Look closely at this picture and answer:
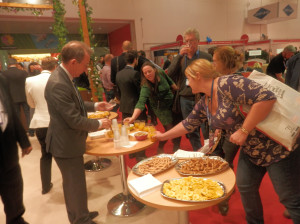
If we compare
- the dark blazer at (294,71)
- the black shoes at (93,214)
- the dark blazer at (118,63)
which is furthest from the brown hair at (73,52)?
the dark blazer at (294,71)

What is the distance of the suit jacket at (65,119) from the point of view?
1.73m

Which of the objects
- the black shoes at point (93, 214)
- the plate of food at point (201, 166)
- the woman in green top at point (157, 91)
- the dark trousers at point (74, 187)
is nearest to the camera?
the plate of food at point (201, 166)

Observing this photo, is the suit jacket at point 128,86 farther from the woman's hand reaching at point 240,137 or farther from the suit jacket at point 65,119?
the woman's hand reaching at point 240,137

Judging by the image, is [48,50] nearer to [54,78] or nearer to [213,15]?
[213,15]

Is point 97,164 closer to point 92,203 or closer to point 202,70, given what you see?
point 92,203

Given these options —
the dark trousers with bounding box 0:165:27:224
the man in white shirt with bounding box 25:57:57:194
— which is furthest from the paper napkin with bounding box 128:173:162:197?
the man in white shirt with bounding box 25:57:57:194

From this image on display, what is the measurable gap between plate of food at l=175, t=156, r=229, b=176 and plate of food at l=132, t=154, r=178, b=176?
0.07 m

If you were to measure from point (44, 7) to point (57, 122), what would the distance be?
7.60ft

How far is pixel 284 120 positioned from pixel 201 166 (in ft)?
1.85

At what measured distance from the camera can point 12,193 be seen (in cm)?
78

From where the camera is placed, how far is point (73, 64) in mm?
1804

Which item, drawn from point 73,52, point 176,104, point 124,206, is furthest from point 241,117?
point 176,104

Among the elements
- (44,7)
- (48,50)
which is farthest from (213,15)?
(44,7)

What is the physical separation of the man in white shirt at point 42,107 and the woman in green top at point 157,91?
1.07m
